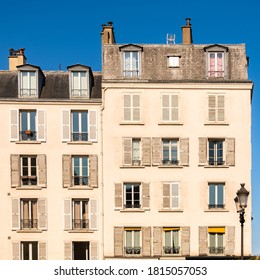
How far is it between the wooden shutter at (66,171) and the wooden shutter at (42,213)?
147cm

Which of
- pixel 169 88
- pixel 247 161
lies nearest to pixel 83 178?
pixel 169 88

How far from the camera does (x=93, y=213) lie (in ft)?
81.8

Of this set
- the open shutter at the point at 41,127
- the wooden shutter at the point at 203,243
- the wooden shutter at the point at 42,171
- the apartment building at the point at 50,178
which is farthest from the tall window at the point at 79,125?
the wooden shutter at the point at 203,243

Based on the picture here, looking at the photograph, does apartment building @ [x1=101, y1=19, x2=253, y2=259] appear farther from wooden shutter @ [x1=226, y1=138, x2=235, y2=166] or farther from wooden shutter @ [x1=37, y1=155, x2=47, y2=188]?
wooden shutter @ [x1=37, y1=155, x2=47, y2=188]

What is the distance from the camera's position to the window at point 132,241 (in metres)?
24.5

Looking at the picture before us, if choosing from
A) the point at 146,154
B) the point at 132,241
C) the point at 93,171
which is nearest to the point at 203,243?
the point at 132,241

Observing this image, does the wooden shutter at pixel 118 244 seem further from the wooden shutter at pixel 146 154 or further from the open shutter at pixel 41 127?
the open shutter at pixel 41 127

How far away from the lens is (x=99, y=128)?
997 inches

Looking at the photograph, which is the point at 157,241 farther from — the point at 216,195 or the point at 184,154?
the point at 184,154

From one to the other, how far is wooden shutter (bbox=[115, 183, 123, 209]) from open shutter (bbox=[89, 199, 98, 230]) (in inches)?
46.5

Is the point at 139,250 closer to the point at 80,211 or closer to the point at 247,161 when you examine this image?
the point at 80,211

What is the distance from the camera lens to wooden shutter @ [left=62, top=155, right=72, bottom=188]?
981 inches

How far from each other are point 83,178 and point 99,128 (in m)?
2.89
